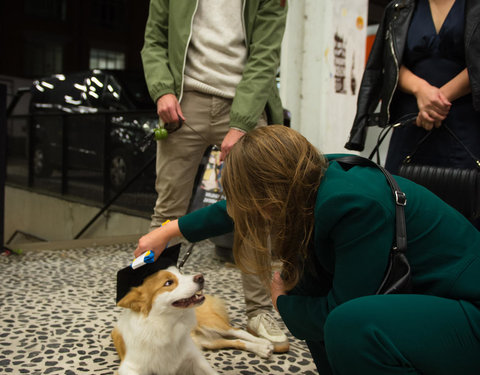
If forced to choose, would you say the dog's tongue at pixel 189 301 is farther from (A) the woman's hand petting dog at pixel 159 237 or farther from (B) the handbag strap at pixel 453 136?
(B) the handbag strap at pixel 453 136

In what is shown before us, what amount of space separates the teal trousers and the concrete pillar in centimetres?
338

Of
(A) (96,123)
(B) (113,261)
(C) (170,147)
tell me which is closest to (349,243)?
(C) (170,147)

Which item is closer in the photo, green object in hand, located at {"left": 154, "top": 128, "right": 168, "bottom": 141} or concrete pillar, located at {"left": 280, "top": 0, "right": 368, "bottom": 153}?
green object in hand, located at {"left": 154, "top": 128, "right": 168, "bottom": 141}

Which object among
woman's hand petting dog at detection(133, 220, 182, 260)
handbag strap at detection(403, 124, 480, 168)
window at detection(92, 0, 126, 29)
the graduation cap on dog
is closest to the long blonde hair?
woman's hand petting dog at detection(133, 220, 182, 260)

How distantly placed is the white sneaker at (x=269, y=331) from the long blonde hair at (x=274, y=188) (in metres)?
0.78

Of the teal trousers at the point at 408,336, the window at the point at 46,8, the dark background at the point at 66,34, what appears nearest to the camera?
the teal trousers at the point at 408,336

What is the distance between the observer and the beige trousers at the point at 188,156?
1960 mm

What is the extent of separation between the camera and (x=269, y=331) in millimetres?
1914

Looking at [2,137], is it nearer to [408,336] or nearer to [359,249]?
[359,249]

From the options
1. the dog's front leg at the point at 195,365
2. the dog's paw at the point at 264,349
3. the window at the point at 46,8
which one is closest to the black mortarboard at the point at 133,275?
the dog's front leg at the point at 195,365

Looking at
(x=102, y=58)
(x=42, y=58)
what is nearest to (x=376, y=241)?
(x=42, y=58)

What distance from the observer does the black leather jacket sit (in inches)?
68.9

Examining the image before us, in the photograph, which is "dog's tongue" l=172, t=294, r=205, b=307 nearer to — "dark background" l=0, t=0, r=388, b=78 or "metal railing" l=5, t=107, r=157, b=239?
"metal railing" l=5, t=107, r=157, b=239

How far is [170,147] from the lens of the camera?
1.97 metres
